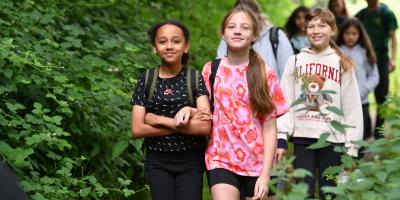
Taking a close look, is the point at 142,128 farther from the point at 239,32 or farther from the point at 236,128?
the point at 239,32

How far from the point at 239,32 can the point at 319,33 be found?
1.75 meters

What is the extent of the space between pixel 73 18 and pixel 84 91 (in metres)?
2.50

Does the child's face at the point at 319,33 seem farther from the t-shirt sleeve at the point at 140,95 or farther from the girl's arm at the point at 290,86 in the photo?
the t-shirt sleeve at the point at 140,95

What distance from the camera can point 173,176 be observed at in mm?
6094

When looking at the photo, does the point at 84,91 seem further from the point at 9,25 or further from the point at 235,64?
the point at 235,64

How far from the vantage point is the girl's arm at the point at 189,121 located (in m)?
5.91

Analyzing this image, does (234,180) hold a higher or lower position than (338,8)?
lower

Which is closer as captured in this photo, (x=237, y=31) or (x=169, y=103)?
(x=169, y=103)

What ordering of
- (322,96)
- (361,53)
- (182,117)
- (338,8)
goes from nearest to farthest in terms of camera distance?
(182,117)
(322,96)
(361,53)
(338,8)

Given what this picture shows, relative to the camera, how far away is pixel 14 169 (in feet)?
21.7

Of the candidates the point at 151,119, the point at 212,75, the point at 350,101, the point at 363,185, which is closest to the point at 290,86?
the point at 350,101

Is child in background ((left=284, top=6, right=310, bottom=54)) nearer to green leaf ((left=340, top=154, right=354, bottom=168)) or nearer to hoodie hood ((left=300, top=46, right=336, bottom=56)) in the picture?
hoodie hood ((left=300, top=46, right=336, bottom=56))

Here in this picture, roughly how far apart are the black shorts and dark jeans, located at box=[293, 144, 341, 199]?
156cm

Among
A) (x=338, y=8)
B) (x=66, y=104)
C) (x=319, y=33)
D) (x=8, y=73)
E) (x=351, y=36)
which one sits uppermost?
(x=338, y=8)
